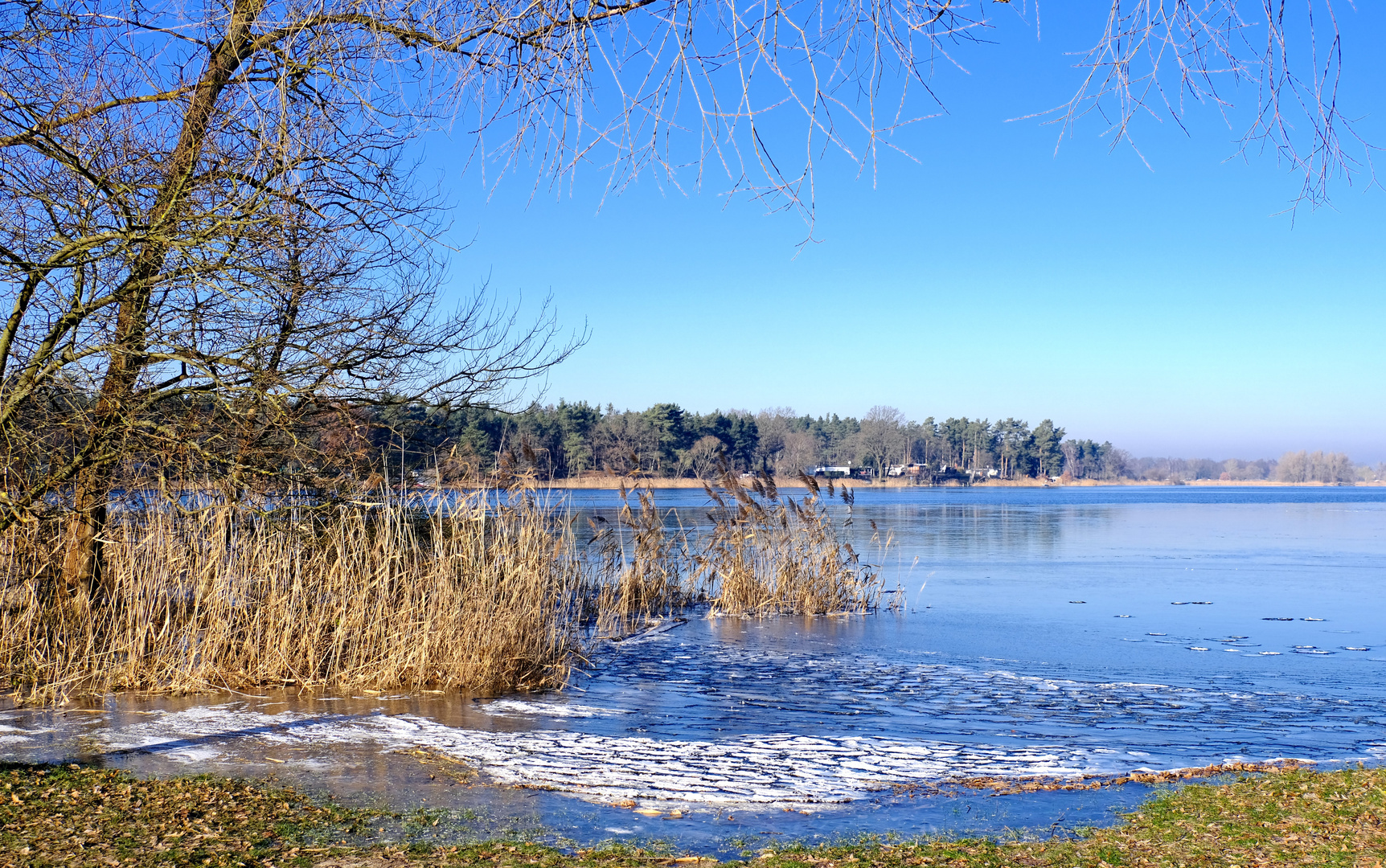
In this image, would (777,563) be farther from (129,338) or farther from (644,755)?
(129,338)

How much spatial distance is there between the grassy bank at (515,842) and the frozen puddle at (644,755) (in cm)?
98

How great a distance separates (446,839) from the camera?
4.29 meters

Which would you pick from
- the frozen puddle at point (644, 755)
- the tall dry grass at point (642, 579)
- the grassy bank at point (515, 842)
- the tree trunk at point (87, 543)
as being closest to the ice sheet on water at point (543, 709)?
the frozen puddle at point (644, 755)

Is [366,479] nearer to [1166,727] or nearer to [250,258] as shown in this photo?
[250,258]

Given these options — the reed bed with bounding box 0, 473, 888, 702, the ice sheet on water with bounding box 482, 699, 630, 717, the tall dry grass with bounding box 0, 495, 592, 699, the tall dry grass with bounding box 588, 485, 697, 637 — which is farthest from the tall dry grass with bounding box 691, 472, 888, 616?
the ice sheet on water with bounding box 482, 699, 630, 717

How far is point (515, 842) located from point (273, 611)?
464 cm

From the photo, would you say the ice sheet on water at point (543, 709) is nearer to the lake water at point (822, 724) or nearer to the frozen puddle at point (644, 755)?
the lake water at point (822, 724)

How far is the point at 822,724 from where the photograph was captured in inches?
284

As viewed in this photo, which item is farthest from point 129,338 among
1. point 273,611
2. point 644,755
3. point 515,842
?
point 515,842

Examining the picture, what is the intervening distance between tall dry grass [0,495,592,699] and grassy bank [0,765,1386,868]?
9.91 feet

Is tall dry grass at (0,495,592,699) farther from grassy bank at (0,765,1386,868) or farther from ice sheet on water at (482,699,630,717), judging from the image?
grassy bank at (0,765,1386,868)

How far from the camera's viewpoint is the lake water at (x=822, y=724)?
5.04 metres

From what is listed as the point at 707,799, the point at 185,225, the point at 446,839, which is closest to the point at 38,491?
the point at 185,225

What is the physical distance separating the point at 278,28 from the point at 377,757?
3.99 meters
